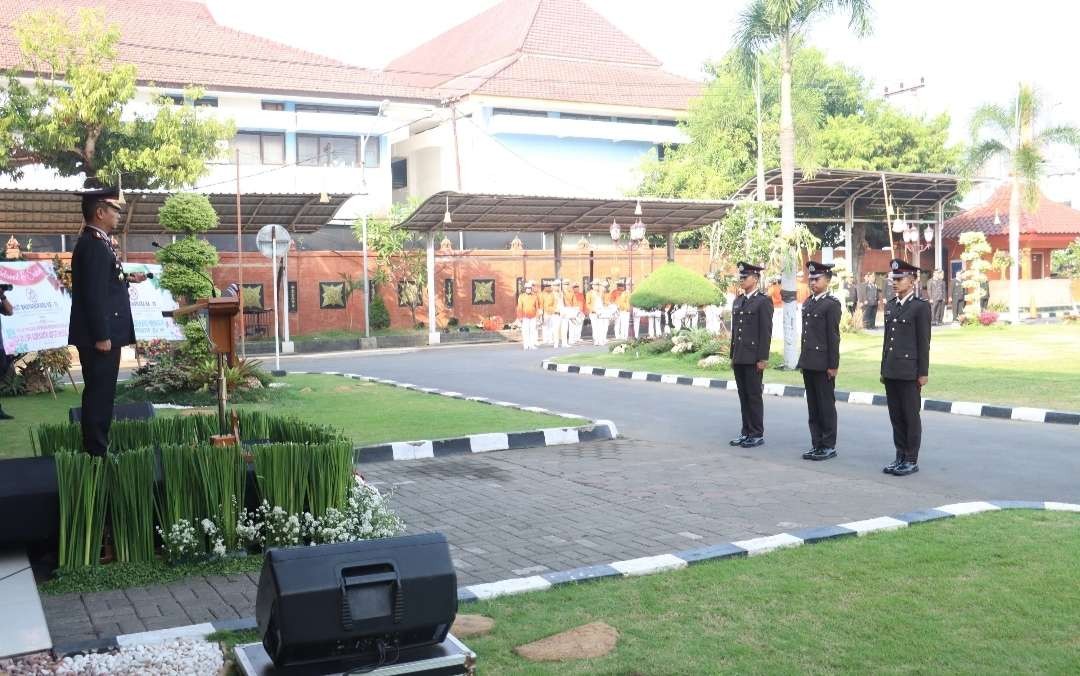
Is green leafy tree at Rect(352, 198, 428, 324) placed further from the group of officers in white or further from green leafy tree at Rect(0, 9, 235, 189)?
green leafy tree at Rect(0, 9, 235, 189)

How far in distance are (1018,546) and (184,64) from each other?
117 ft

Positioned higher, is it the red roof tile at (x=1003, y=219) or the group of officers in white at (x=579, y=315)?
the red roof tile at (x=1003, y=219)

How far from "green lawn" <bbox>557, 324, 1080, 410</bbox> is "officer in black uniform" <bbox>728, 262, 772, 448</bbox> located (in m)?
4.24

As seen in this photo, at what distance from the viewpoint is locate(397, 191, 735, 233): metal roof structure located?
28.0 meters

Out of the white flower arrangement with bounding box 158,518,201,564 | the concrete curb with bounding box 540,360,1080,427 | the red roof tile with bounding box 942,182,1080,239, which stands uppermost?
the red roof tile with bounding box 942,182,1080,239

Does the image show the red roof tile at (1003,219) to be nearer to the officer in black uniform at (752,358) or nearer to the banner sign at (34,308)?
the officer in black uniform at (752,358)

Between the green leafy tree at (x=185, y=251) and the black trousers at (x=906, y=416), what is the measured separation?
8438mm

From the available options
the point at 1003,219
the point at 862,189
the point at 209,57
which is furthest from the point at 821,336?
the point at 1003,219

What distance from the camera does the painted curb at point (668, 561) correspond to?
4480 millimetres

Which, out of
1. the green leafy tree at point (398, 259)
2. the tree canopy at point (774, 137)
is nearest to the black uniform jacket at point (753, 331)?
the green leafy tree at point (398, 259)

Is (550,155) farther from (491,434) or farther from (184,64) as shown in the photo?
(491,434)

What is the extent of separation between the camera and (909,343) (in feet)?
29.6

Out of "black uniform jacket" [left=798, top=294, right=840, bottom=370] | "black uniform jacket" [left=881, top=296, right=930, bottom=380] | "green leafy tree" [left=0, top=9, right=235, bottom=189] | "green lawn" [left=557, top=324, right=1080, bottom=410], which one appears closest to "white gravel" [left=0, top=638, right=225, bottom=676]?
"black uniform jacket" [left=881, top=296, right=930, bottom=380]

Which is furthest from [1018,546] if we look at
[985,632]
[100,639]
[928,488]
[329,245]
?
[329,245]
